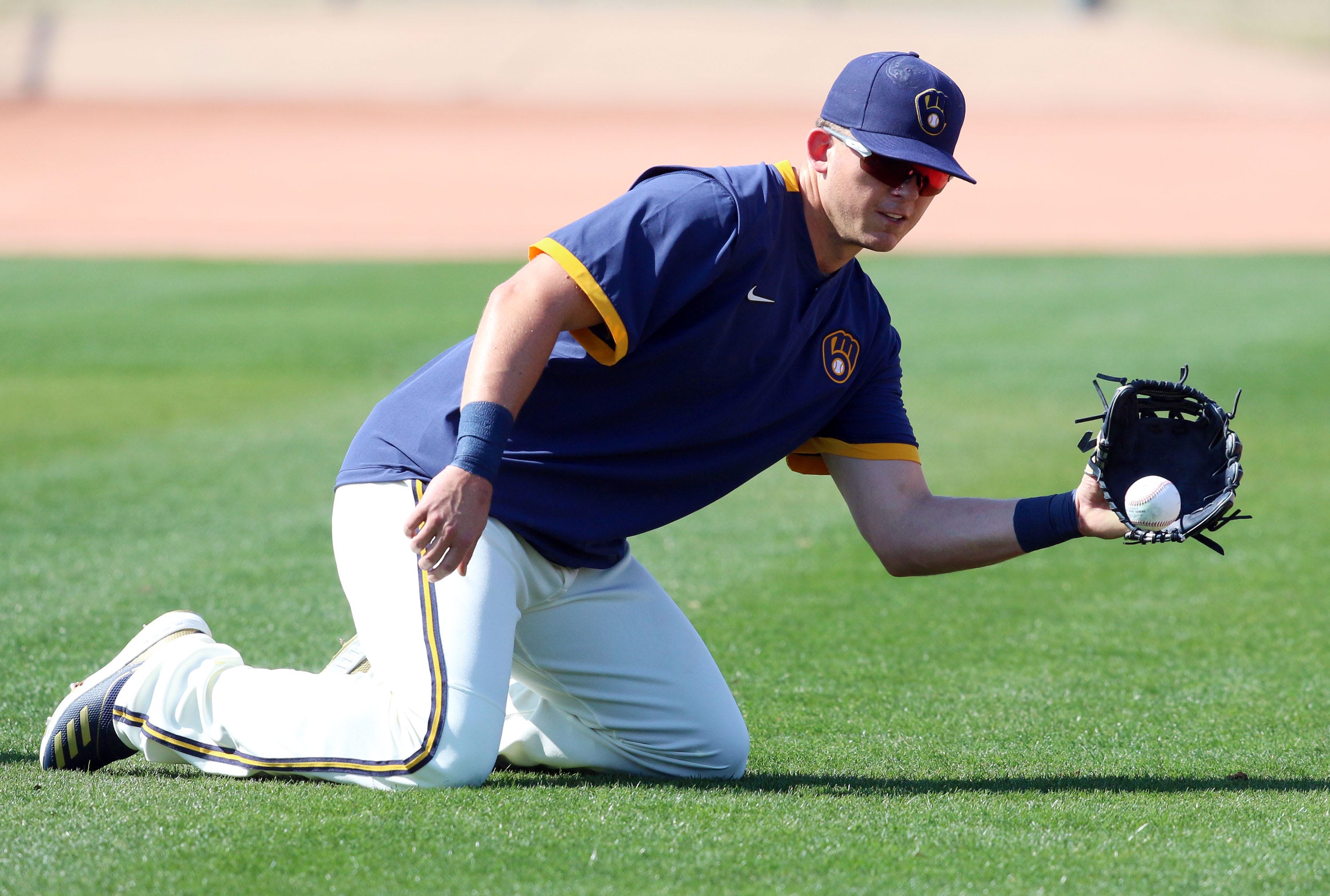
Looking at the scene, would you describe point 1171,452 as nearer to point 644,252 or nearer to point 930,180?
point 930,180

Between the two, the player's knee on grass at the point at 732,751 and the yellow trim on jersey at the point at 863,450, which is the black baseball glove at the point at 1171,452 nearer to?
the yellow trim on jersey at the point at 863,450

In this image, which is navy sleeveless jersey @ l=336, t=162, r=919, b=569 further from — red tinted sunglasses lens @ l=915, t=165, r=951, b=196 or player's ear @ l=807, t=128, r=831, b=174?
red tinted sunglasses lens @ l=915, t=165, r=951, b=196

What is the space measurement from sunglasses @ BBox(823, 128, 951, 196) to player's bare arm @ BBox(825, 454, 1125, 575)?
743 millimetres

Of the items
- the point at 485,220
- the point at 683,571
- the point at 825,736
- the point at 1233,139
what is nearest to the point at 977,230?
the point at 485,220

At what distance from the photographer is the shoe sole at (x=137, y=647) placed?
11.5ft

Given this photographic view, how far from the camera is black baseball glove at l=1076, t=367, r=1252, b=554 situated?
345 centimetres

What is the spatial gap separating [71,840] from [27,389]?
8649 millimetres

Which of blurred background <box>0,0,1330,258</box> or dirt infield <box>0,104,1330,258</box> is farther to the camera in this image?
blurred background <box>0,0,1330,258</box>

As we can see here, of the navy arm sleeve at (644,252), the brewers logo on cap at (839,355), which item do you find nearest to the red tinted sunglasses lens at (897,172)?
the navy arm sleeve at (644,252)

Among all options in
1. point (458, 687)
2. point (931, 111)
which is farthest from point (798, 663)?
point (931, 111)

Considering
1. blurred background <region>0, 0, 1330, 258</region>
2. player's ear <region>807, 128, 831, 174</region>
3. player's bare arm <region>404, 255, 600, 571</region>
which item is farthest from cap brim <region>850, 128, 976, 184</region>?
blurred background <region>0, 0, 1330, 258</region>

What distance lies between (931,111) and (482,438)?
125 cm

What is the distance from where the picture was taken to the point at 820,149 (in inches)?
137

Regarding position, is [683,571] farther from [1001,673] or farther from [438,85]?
[438,85]
